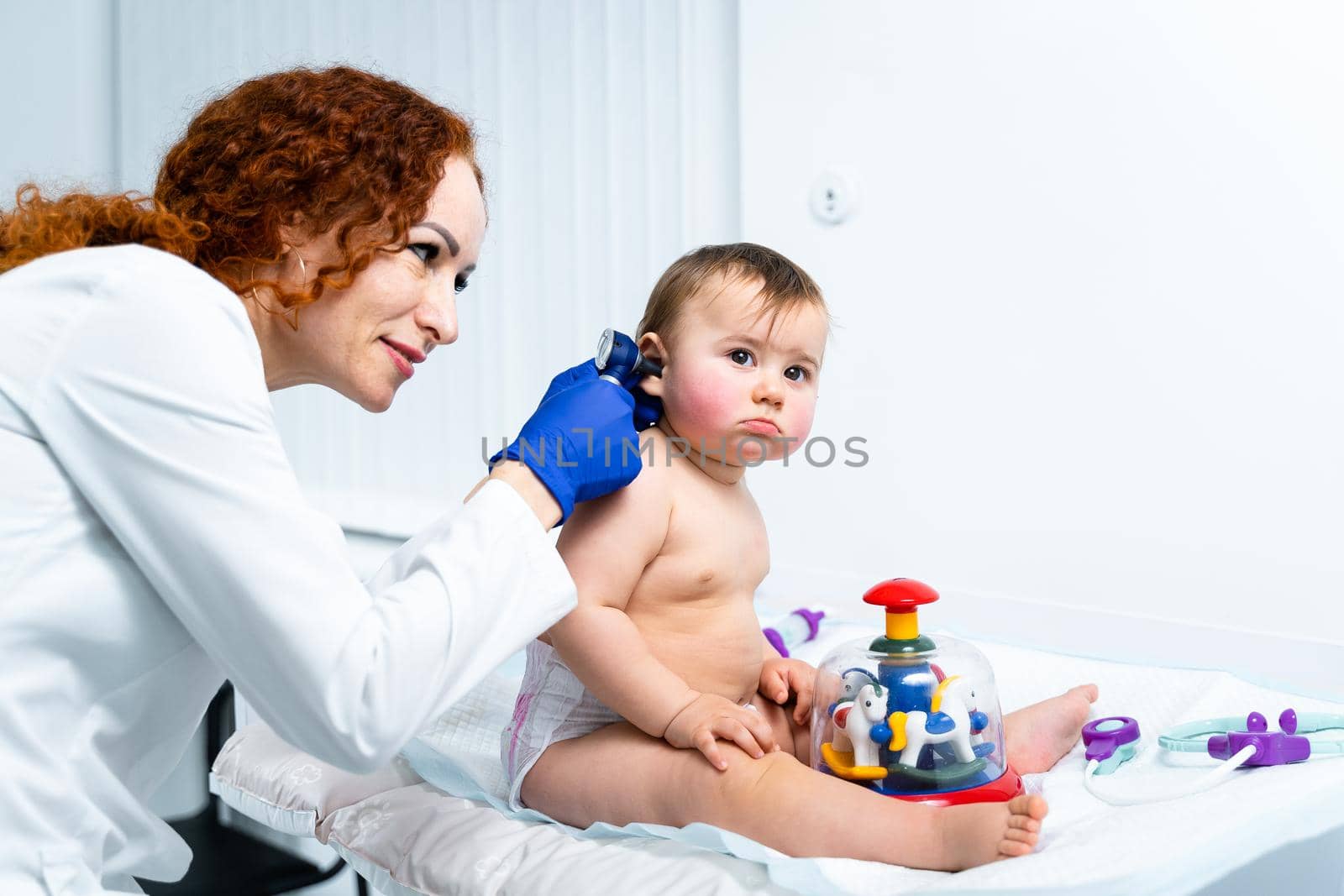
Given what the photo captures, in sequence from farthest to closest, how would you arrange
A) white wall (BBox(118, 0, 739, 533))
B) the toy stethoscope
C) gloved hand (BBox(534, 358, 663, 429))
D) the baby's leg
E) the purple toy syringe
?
white wall (BBox(118, 0, 739, 533)) → the purple toy syringe → gloved hand (BBox(534, 358, 663, 429)) → the toy stethoscope → the baby's leg

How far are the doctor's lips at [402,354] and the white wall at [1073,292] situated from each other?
46.3 inches

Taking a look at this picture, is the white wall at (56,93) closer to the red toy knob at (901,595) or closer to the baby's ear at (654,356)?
the baby's ear at (654,356)

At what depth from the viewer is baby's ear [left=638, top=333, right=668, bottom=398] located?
4.27 ft

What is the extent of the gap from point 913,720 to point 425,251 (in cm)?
62

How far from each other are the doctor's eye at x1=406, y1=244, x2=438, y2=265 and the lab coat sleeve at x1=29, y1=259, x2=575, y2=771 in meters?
0.22

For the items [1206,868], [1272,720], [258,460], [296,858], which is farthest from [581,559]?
[296,858]

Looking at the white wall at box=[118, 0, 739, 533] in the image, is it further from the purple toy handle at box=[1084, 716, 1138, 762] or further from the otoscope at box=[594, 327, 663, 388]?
the purple toy handle at box=[1084, 716, 1138, 762]

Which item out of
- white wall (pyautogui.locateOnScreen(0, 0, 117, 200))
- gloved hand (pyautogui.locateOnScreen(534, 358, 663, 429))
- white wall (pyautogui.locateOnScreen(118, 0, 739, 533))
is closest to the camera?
gloved hand (pyautogui.locateOnScreen(534, 358, 663, 429))

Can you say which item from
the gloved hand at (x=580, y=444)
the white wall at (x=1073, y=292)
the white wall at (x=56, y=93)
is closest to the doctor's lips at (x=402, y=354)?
the gloved hand at (x=580, y=444)

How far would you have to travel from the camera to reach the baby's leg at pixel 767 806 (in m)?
0.93

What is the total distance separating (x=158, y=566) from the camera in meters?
0.86

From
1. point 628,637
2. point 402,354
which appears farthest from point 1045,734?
point 402,354

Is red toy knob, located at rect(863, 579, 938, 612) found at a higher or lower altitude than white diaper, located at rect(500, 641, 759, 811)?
higher

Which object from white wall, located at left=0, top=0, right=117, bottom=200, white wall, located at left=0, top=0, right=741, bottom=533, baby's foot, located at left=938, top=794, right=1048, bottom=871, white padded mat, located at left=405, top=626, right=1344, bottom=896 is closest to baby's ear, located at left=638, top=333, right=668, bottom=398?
white padded mat, located at left=405, top=626, right=1344, bottom=896
